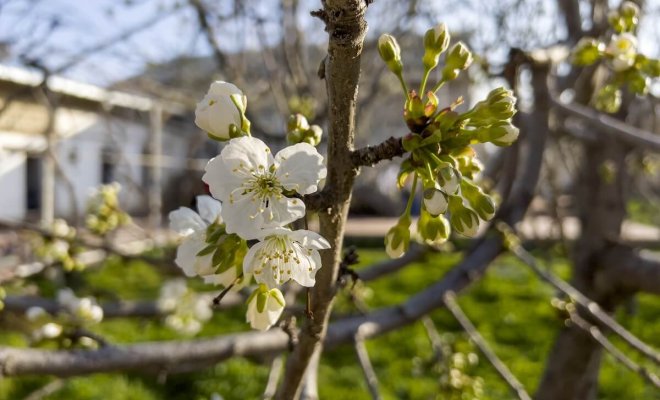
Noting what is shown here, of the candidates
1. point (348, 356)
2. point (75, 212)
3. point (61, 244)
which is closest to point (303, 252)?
point (61, 244)

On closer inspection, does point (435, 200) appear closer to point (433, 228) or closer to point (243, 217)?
point (433, 228)

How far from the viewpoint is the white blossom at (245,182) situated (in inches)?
30.5

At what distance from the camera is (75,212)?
3.08 meters

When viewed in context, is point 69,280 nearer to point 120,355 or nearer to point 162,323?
point 162,323

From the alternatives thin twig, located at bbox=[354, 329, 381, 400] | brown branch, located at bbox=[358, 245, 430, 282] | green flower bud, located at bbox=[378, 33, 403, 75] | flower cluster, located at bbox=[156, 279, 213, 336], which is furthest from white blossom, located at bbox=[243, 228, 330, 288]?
flower cluster, located at bbox=[156, 279, 213, 336]

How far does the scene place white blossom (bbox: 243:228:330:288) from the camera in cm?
78

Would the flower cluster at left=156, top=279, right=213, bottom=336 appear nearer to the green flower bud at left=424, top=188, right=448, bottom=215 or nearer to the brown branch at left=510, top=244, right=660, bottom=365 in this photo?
the brown branch at left=510, top=244, right=660, bottom=365

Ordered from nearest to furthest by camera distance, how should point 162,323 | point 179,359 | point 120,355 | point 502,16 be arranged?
1. point 120,355
2. point 179,359
3. point 502,16
4. point 162,323

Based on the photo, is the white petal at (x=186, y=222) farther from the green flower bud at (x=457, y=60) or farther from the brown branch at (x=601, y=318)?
the brown branch at (x=601, y=318)

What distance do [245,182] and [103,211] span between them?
83.6 inches

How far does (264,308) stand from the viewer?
2.80ft

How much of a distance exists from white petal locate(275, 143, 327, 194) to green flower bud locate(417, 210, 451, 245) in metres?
0.19

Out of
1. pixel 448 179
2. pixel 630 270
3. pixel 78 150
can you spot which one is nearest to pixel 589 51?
pixel 448 179

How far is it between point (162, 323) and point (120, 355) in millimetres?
3808
